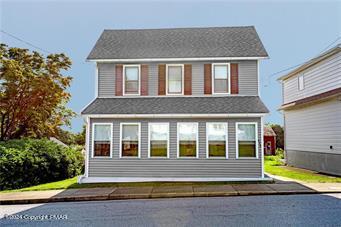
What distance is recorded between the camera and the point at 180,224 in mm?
5859

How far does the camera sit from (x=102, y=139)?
12445 millimetres

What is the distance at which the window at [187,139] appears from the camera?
12103 mm

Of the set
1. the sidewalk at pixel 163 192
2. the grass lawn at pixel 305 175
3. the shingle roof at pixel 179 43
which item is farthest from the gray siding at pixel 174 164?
the shingle roof at pixel 179 43

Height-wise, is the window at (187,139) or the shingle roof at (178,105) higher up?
the shingle roof at (178,105)

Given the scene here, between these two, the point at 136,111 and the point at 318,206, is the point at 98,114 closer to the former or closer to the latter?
the point at 136,111

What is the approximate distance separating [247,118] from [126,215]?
7.34 m

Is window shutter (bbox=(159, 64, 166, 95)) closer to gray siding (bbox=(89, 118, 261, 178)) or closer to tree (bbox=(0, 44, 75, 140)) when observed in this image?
gray siding (bbox=(89, 118, 261, 178))

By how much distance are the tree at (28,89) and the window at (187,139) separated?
30.9ft

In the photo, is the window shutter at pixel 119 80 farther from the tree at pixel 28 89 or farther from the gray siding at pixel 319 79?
the gray siding at pixel 319 79

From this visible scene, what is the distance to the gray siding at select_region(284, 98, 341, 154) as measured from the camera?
13023mm

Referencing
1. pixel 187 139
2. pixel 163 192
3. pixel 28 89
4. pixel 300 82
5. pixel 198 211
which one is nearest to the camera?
pixel 198 211

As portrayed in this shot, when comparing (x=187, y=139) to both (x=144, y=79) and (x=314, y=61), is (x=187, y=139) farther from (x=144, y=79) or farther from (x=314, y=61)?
(x=314, y=61)

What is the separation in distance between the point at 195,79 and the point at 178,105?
5.28 feet

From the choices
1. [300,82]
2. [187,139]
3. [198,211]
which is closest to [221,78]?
[187,139]
